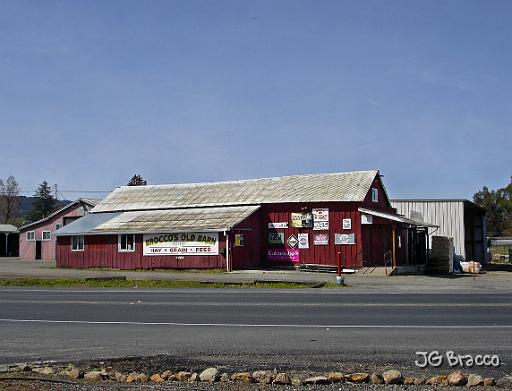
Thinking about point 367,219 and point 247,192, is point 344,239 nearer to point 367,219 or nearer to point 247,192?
point 367,219

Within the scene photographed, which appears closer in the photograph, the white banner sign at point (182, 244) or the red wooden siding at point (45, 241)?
the white banner sign at point (182, 244)

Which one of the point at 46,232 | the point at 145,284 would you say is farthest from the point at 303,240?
the point at 46,232

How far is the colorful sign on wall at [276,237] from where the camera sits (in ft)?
131

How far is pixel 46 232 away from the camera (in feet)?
189

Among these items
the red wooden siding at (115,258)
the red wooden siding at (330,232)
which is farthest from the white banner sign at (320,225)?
the red wooden siding at (115,258)

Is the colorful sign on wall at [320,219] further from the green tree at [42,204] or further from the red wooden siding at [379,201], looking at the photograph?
the green tree at [42,204]

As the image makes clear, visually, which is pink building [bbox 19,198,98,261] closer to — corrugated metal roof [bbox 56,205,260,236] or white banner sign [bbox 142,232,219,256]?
corrugated metal roof [bbox 56,205,260,236]

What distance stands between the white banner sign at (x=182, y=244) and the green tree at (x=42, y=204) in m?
69.3

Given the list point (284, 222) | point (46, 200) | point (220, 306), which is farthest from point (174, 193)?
point (46, 200)

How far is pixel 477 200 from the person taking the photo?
410 feet

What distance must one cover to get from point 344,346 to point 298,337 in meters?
1.18

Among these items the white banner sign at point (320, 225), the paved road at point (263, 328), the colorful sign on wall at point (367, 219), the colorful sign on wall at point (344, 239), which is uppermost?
the colorful sign on wall at point (367, 219)

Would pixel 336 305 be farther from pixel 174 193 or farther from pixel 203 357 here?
pixel 174 193

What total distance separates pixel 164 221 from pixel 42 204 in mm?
72029
